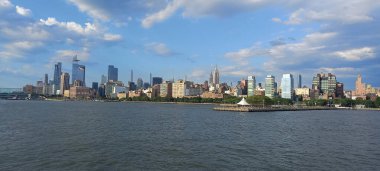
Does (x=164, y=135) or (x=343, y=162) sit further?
(x=164, y=135)

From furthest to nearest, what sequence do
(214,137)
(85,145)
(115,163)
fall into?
1. (214,137)
2. (85,145)
3. (115,163)

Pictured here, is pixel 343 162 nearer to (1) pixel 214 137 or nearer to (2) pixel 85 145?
(1) pixel 214 137

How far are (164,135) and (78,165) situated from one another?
21.0m

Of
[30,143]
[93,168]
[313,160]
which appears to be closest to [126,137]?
[30,143]

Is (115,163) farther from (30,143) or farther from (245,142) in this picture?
(245,142)

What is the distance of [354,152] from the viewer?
37969 mm

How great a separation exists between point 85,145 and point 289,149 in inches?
842

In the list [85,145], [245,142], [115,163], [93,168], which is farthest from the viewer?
[245,142]

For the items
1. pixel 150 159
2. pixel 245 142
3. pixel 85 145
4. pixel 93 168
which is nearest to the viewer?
pixel 93 168

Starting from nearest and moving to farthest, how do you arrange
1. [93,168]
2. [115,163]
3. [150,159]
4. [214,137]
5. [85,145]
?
1. [93,168]
2. [115,163]
3. [150,159]
4. [85,145]
5. [214,137]

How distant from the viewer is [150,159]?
3120 cm

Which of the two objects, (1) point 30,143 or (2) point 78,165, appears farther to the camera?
(1) point 30,143

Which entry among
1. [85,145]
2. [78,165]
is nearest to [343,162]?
[78,165]

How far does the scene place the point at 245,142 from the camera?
4331cm
